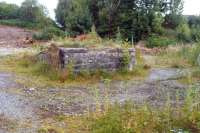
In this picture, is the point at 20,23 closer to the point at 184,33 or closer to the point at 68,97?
the point at 184,33

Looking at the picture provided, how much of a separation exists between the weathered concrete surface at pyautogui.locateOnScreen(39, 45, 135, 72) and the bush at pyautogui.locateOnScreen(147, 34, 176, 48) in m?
8.75

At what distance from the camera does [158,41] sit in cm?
1942

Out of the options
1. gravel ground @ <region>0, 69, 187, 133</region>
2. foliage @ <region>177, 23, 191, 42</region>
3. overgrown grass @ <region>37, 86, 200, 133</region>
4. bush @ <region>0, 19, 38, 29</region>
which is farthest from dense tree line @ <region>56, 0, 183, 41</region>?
overgrown grass @ <region>37, 86, 200, 133</region>

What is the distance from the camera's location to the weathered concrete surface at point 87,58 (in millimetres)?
9578

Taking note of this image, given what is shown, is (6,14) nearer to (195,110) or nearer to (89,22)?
(89,22)

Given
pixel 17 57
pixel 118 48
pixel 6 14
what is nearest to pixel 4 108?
pixel 118 48

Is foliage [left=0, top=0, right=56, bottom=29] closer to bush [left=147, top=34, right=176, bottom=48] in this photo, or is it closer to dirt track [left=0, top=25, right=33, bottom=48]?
dirt track [left=0, top=25, right=33, bottom=48]

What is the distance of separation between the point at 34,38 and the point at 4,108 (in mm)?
13150

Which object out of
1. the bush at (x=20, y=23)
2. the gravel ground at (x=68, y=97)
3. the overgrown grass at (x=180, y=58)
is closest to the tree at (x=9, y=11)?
the bush at (x=20, y=23)

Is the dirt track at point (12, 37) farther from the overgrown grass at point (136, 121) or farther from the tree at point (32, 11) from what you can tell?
the overgrown grass at point (136, 121)

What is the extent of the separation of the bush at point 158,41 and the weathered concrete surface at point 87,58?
8751 millimetres

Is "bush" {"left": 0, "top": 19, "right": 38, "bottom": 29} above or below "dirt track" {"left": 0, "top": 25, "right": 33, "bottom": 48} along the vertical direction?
above

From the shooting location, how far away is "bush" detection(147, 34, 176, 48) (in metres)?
19.1

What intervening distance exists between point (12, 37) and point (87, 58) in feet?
38.9
